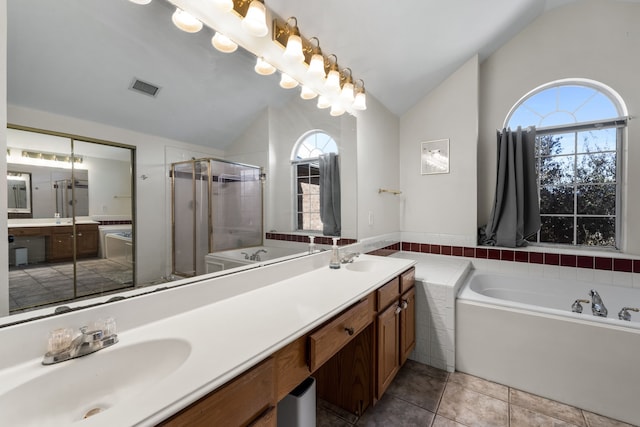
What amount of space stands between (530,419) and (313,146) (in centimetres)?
204

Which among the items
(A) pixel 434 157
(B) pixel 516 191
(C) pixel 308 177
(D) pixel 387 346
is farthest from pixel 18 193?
(B) pixel 516 191

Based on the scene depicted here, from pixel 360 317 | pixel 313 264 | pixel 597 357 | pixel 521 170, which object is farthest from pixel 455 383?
pixel 521 170

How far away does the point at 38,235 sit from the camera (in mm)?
755

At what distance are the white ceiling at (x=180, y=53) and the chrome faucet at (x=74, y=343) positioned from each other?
623mm

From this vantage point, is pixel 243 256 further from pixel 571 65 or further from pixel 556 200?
pixel 571 65

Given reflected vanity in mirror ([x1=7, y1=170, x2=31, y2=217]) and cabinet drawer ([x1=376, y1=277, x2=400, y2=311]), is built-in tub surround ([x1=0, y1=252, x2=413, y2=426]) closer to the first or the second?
cabinet drawer ([x1=376, y1=277, x2=400, y2=311])

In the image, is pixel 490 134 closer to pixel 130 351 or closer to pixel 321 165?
pixel 321 165

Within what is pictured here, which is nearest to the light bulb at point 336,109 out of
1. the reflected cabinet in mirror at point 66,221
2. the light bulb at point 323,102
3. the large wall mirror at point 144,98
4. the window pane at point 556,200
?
the light bulb at point 323,102

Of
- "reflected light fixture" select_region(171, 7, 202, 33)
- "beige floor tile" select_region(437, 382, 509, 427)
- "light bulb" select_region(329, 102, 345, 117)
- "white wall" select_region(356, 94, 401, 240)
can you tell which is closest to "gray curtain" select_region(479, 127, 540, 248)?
"white wall" select_region(356, 94, 401, 240)

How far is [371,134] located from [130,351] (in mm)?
2281

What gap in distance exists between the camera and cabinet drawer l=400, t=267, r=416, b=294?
1803 millimetres

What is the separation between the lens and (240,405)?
2.31 ft

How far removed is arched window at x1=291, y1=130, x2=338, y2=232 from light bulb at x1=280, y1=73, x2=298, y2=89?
0.30 meters

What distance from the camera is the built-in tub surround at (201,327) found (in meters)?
0.59
